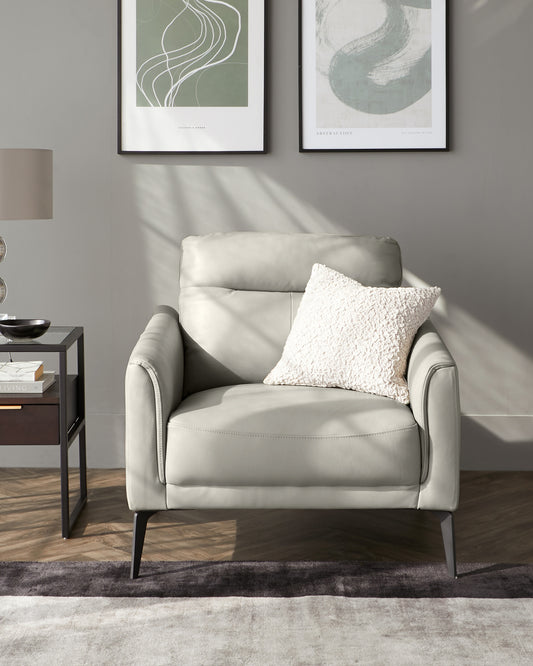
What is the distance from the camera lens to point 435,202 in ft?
11.3

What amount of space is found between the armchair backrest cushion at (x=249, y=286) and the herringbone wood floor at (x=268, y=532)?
48 centimetres

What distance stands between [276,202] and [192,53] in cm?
67

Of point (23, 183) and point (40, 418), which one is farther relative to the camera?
point (23, 183)

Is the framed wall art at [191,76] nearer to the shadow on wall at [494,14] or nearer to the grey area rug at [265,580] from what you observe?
the shadow on wall at [494,14]

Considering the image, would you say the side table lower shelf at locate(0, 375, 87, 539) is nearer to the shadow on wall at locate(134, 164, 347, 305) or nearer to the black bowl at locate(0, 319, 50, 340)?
the black bowl at locate(0, 319, 50, 340)

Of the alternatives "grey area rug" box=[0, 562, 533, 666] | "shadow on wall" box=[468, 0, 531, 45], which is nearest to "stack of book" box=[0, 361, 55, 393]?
"grey area rug" box=[0, 562, 533, 666]

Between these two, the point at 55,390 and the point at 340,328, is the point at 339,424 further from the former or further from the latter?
the point at 55,390

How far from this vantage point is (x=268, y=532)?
276cm

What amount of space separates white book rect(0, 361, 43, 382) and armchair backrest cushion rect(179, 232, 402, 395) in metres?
0.49

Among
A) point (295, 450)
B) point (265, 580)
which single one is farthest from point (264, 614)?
point (295, 450)

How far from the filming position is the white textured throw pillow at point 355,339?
2.59 meters

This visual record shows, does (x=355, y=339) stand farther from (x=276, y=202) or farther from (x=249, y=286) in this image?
(x=276, y=202)

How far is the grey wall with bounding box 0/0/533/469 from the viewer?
3371mm

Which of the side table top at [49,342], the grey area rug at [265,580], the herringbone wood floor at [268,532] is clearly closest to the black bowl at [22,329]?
the side table top at [49,342]
